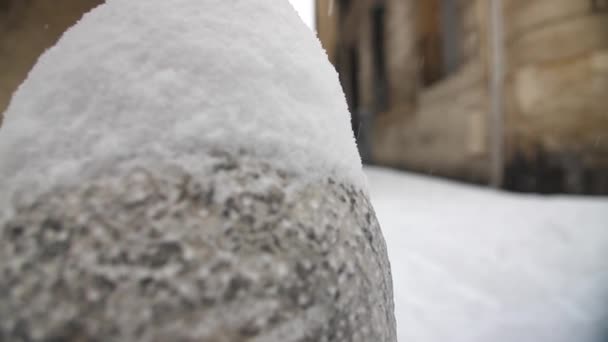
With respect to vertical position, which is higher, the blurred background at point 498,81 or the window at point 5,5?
the window at point 5,5

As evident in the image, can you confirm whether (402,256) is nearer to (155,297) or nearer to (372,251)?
(372,251)

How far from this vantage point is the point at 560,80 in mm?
3756

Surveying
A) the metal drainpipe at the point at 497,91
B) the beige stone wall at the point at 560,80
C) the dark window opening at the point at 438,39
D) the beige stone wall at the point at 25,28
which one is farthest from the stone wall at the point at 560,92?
the beige stone wall at the point at 25,28

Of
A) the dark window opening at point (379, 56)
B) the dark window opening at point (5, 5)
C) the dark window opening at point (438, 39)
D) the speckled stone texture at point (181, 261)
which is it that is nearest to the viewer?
the speckled stone texture at point (181, 261)

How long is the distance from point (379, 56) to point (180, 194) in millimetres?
8217

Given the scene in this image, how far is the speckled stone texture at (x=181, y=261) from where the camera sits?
21.3 inches

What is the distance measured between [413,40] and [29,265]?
6.13 metres

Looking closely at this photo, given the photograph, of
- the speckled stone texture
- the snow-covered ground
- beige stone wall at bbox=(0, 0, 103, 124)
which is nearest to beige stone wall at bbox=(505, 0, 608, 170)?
the snow-covered ground

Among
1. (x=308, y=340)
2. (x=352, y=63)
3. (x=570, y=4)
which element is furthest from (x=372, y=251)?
(x=352, y=63)

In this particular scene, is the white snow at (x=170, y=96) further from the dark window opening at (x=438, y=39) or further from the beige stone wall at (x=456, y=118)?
the dark window opening at (x=438, y=39)

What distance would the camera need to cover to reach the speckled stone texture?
54 cm

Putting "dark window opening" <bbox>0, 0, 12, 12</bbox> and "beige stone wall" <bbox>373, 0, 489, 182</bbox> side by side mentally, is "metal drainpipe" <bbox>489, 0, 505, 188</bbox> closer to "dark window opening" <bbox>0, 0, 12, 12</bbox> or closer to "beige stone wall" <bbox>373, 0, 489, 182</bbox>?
"beige stone wall" <bbox>373, 0, 489, 182</bbox>

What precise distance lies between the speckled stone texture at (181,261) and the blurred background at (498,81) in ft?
3.69

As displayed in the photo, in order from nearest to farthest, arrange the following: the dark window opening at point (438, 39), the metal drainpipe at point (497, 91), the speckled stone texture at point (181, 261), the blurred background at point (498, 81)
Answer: the speckled stone texture at point (181, 261), the blurred background at point (498, 81), the metal drainpipe at point (497, 91), the dark window opening at point (438, 39)
